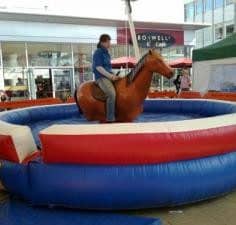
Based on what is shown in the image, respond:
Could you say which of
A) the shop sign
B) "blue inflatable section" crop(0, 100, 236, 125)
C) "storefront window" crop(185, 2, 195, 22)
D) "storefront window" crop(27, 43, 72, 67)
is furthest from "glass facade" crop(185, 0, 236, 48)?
"blue inflatable section" crop(0, 100, 236, 125)

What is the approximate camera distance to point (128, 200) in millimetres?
3576

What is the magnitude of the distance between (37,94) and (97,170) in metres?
13.9

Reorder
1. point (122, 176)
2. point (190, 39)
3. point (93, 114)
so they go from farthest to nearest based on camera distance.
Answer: point (190, 39) → point (93, 114) → point (122, 176)

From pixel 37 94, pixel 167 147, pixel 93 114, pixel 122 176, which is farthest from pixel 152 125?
pixel 37 94

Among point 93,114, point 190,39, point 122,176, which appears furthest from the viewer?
point 190,39

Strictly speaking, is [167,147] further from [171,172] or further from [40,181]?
[40,181]

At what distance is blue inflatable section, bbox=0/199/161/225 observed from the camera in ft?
10.8

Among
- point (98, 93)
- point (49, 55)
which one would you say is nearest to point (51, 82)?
point (49, 55)

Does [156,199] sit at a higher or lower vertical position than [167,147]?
lower

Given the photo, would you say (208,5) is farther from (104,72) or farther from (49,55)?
(104,72)

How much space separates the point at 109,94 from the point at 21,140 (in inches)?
83.9

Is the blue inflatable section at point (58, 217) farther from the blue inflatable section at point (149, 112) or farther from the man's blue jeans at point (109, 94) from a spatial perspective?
the blue inflatable section at point (149, 112)

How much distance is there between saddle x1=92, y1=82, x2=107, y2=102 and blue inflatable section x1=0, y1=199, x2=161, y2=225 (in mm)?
2452

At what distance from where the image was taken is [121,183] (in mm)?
3506
